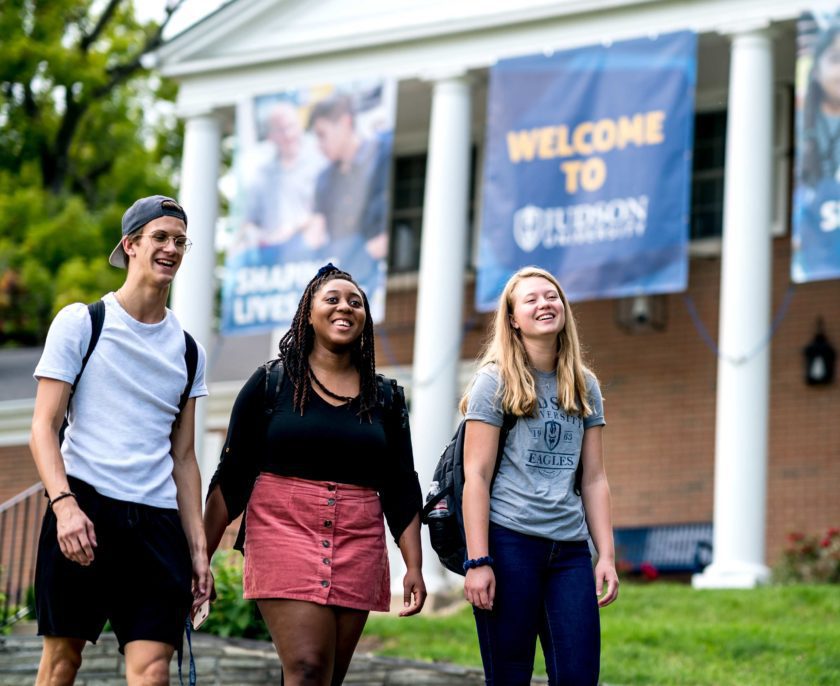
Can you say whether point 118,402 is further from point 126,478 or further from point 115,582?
point 115,582

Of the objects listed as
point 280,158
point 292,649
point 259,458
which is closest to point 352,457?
point 259,458

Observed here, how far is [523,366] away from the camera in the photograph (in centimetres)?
536

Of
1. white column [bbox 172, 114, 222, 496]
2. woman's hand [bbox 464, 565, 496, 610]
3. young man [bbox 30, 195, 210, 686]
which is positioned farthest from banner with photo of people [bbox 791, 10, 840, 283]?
young man [bbox 30, 195, 210, 686]

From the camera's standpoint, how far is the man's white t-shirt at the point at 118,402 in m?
5.05

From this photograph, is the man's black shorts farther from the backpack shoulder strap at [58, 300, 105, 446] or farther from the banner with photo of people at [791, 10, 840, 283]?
the banner with photo of people at [791, 10, 840, 283]

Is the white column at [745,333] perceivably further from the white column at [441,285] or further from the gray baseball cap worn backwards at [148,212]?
the gray baseball cap worn backwards at [148,212]

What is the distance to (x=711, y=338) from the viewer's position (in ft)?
57.6

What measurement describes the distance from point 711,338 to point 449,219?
3.58 metres

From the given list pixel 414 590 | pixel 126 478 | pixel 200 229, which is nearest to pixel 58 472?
pixel 126 478

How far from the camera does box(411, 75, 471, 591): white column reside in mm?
15375

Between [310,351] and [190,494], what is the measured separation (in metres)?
0.64

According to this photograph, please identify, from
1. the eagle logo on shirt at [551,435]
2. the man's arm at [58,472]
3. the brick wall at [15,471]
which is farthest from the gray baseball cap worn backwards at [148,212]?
the brick wall at [15,471]

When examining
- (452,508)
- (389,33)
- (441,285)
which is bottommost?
(452,508)

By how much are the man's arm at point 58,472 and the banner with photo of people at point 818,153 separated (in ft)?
30.4
